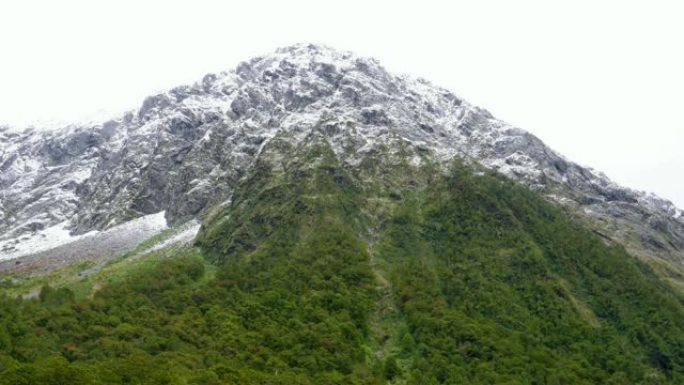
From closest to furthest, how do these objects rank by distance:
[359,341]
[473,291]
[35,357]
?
[35,357] < [359,341] < [473,291]

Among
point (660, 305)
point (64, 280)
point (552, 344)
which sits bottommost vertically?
point (64, 280)

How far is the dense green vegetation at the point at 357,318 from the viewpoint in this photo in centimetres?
12031

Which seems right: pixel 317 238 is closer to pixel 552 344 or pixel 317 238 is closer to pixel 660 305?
pixel 552 344

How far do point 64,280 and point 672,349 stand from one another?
563 feet

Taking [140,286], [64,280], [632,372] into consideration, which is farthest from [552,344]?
[64,280]

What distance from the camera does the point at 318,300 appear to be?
156 metres

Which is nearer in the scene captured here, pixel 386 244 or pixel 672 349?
pixel 672 349

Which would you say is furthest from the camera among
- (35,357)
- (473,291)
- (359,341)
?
(473,291)

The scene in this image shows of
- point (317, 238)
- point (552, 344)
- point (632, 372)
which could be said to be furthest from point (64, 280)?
point (632, 372)

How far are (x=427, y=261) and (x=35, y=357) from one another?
361 feet

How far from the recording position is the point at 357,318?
151000mm

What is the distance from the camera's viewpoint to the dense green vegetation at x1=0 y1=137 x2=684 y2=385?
120312 mm

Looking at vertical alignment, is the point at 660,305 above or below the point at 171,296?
above

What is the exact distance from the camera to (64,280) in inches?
7500
